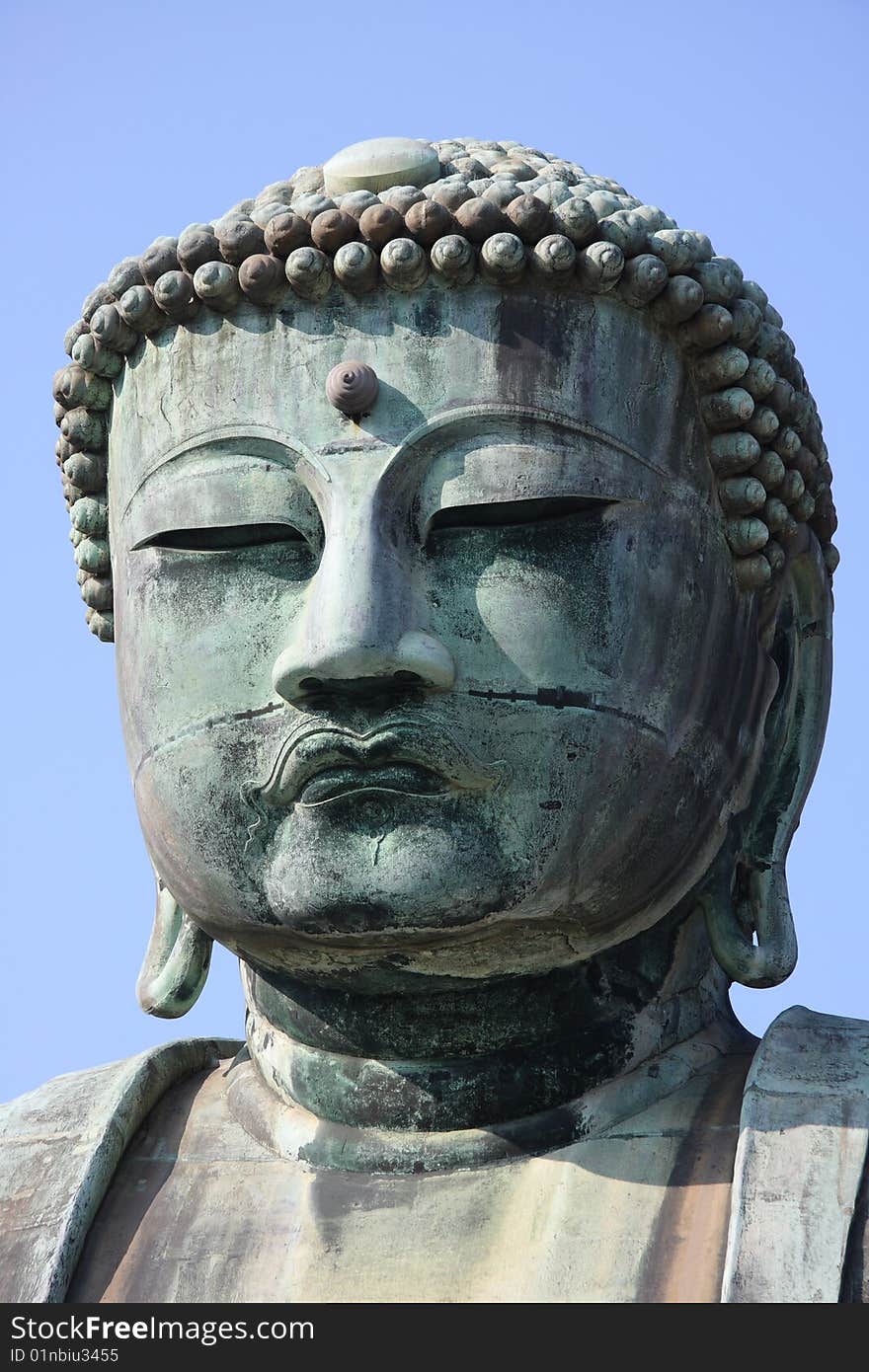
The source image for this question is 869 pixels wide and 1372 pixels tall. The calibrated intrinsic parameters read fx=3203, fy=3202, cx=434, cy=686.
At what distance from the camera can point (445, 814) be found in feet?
30.8

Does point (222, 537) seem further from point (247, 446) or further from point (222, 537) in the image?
point (247, 446)

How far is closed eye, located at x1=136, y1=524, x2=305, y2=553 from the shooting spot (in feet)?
31.8

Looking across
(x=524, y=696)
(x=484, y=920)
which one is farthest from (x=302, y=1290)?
(x=524, y=696)

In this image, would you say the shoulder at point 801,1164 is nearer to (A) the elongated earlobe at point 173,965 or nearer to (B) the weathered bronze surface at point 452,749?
(B) the weathered bronze surface at point 452,749

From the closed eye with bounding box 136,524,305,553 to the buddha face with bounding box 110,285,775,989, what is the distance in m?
0.01

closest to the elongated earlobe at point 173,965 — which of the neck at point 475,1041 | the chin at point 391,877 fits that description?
the neck at point 475,1041

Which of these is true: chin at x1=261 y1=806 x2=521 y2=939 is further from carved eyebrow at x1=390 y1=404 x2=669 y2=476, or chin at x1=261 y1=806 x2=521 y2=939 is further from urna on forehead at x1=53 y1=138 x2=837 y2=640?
urna on forehead at x1=53 y1=138 x2=837 y2=640

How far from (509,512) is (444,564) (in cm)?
26

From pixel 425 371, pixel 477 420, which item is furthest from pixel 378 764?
pixel 425 371

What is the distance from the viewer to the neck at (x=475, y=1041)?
9.81 meters

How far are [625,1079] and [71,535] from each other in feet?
8.84

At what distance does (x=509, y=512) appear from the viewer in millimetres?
9602
